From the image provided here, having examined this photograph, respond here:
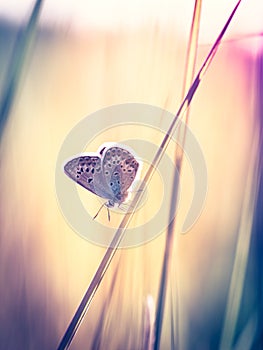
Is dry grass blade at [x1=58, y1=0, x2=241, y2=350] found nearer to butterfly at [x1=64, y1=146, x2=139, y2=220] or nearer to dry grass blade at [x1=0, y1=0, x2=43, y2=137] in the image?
butterfly at [x1=64, y1=146, x2=139, y2=220]

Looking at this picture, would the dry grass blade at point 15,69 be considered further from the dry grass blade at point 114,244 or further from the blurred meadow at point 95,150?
the dry grass blade at point 114,244

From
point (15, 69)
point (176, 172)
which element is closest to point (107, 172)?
point (176, 172)

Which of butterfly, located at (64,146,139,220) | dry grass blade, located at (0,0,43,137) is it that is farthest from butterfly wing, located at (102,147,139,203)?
dry grass blade, located at (0,0,43,137)

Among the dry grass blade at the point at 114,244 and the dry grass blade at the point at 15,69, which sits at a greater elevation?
the dry grass blade at the point at 15,69

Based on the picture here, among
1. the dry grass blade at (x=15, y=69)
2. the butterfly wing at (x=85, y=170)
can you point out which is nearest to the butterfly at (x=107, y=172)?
the butterfly wing at (x=85, y=170)

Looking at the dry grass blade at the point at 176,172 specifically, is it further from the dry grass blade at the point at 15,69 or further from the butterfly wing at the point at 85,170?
the dry grass blade at the point at 15,69
